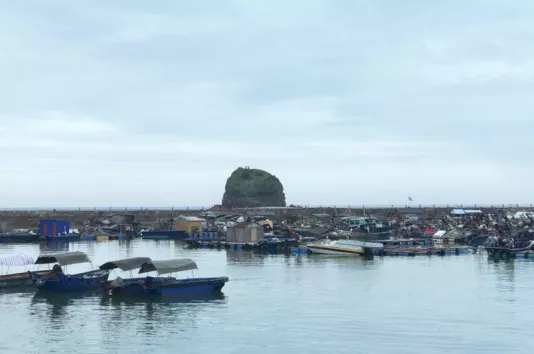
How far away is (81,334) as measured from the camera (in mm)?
33250

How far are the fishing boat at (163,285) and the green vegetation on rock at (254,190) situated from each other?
143m

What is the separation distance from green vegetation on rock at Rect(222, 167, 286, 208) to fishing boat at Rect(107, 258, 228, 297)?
5637 inches

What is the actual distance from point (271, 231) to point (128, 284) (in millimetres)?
61758

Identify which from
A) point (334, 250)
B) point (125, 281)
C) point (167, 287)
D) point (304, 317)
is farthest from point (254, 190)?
point (304, 317)

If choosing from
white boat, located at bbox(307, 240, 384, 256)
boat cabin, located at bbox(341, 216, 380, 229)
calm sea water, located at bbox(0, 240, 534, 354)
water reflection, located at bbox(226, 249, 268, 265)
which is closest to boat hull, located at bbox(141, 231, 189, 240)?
boat cabin, located at bbox(341, 216, 380, 229)

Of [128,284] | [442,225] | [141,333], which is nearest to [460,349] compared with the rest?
[141,333]

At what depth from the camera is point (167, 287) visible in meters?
43.3

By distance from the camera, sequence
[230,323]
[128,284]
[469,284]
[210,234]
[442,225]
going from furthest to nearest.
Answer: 1. [442,225]
2. [210,234]
3. [469,284]
4. [128,284]
5. [230,323]

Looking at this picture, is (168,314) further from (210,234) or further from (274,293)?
(210,234)

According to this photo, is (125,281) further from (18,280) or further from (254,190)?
(254,190)

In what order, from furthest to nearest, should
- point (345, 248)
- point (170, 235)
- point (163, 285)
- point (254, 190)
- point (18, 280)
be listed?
1. point (254, 190)
2. point (170, 235)
3. point (345, 248)
4. point (18, 280)
5. point (163, 285)

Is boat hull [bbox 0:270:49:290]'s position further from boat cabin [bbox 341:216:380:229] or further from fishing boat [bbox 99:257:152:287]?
boat cabin [bbox 341:216:380:229]

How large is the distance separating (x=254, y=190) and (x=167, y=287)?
14860 cm

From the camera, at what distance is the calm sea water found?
3045 cm
